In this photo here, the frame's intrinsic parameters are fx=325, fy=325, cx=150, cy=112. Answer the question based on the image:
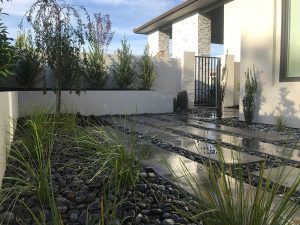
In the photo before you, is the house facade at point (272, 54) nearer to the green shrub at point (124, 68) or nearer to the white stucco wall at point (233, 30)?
the green shrub at point (124, 68)

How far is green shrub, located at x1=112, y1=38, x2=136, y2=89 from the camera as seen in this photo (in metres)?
9.68

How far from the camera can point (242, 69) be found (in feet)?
25.4

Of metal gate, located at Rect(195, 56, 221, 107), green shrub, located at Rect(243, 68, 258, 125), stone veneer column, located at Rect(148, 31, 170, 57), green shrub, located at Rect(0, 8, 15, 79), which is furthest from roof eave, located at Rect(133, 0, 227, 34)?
green shrub, located at Rect(0, 8, 15, 79)

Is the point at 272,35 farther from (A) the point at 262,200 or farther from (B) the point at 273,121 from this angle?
(A) the point at 262,200

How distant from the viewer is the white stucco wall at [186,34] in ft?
41.7

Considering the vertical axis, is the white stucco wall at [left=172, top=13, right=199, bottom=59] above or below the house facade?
above

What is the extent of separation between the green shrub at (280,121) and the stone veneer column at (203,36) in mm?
6233

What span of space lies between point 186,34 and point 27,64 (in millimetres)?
7239

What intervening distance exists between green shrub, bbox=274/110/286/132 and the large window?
2.45ft

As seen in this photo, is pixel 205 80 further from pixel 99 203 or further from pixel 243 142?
pixel 99 203

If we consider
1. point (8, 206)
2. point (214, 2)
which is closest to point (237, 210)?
point (8, 206)

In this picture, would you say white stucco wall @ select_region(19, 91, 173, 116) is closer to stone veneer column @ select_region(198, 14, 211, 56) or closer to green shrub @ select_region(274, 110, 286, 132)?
green shrub @ select_region(274, 110, 286, 132)

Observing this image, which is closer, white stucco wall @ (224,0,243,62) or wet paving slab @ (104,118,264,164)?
wet paving slab @ (104,118,264,164)

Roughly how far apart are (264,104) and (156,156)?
422cm
